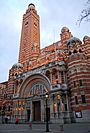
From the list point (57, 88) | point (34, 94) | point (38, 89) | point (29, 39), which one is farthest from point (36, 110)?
point (29, 39)

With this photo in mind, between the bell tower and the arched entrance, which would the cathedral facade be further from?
the bell tower

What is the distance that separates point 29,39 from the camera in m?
66.6

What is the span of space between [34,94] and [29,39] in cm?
2896

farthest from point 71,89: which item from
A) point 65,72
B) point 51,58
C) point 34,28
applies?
point 34,28

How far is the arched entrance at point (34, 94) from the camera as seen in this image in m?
43.2

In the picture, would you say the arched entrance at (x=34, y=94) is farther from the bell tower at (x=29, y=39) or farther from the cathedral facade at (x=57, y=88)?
the bell tower at (x=29, y=39)

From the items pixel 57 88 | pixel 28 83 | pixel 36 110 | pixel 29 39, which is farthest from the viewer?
pixel 29 39

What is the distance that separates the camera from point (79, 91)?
35312 millimetres

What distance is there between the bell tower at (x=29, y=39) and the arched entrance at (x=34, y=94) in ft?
48.7

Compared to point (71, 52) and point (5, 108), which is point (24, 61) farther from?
point (71, 52)

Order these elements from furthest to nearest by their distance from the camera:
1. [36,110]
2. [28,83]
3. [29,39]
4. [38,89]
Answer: [29,39], [28,83], [36,110], [38,89]

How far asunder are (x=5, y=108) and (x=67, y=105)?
26.3 meters

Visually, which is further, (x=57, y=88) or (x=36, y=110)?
(x=36, y=110)

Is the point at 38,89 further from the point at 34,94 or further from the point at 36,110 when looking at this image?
the point at 36,110
